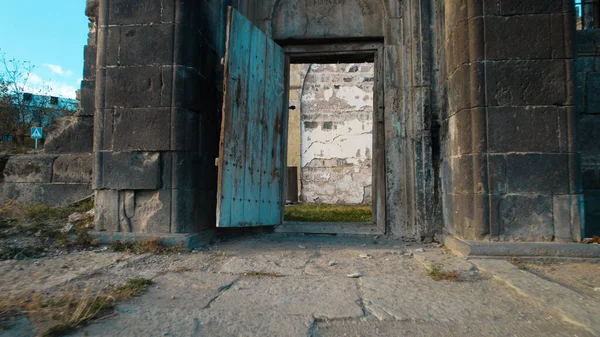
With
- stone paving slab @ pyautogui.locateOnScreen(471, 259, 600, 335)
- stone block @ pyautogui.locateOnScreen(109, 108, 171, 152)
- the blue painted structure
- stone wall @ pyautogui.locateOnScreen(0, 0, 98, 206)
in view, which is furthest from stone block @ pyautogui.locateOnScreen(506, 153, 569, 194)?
the blue painted structure

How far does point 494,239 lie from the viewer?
3.03m

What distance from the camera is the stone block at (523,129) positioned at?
9.97 ft

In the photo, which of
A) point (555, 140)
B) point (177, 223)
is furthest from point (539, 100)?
point (177, 223)

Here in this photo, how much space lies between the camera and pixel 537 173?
3.03 m

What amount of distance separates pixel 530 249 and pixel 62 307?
3.32 m

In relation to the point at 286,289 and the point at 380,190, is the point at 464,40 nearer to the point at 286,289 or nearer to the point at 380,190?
the point at 380,190

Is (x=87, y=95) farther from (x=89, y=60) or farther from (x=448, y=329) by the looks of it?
(x=448, y=329)

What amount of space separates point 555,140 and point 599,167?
3.42 ft

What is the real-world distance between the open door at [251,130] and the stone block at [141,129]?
58 centimetres

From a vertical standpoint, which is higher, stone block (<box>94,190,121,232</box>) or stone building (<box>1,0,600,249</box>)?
stone building (<box>1,0,600,249</box>)

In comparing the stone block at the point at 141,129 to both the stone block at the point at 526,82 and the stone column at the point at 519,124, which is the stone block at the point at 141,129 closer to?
the stone column at the point at 519,124

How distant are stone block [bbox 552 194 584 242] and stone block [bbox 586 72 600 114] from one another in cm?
121

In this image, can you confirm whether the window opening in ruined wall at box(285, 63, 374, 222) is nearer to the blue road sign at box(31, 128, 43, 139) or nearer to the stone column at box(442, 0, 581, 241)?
the blue road sign at box(31, 128, 43, 139)

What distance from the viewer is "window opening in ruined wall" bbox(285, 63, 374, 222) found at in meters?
11.2
